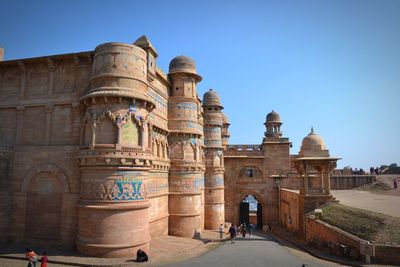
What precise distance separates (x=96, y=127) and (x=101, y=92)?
1651 millimetres

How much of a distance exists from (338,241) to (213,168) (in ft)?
45.3

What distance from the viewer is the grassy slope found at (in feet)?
41.6

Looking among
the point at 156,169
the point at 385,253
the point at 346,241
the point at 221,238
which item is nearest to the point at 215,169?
the point at 221,238

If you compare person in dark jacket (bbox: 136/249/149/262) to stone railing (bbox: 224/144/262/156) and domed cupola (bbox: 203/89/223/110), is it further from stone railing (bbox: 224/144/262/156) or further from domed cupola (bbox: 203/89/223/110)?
stone railing (bbox: 224/144/262/156)

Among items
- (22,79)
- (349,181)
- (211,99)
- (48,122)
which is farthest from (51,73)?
(349,181)

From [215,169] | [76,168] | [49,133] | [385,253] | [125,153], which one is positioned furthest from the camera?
[215,169]

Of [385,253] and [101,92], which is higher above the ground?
[101,92]

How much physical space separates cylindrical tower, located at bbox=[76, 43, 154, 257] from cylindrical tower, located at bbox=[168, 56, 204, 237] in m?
6.30

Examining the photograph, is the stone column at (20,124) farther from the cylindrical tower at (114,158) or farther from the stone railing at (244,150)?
the stone railing at (244,150)

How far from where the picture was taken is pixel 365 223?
1434cm

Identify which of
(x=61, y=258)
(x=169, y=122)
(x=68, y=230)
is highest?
(x=169, y=122)

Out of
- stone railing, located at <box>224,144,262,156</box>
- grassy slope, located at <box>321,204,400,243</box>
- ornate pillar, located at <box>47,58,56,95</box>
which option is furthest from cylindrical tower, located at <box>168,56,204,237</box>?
stone railing, located at <box>224,144,262,156</box>

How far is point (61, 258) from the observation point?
1229 centimetres

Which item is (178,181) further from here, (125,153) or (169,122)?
(125,153)
